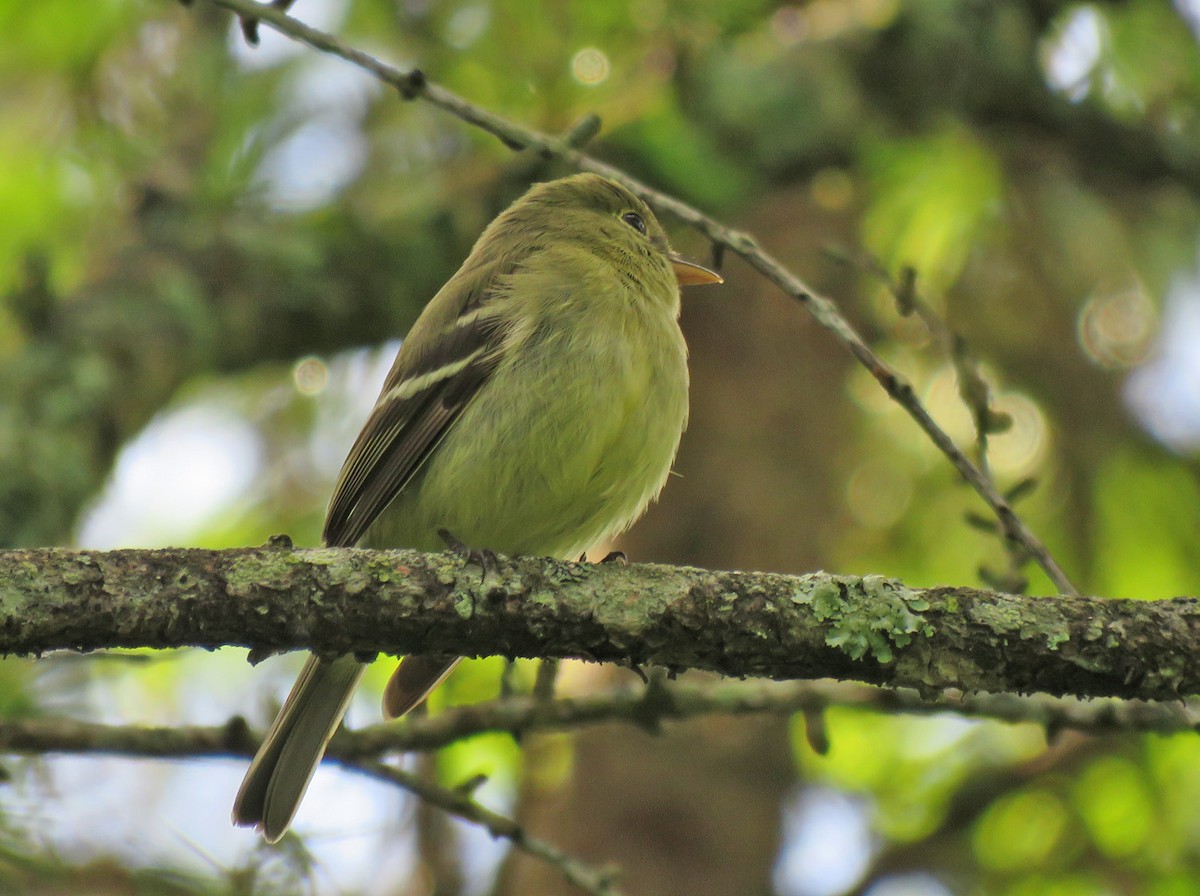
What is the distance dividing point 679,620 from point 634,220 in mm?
2912

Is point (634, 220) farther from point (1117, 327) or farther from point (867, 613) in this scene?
point (1117, 327)

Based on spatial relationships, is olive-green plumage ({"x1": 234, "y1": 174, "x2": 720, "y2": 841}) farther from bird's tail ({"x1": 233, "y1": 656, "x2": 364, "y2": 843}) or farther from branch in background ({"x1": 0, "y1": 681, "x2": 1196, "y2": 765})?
branch in background ({"x1": 0, "y1": 681, "x2": 1196, "y2": 765})

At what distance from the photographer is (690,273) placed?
17.5 ft

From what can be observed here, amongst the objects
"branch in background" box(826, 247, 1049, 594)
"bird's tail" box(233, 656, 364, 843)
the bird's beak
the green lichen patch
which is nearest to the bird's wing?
"bird's tail" box(233, 656, 364, 843)

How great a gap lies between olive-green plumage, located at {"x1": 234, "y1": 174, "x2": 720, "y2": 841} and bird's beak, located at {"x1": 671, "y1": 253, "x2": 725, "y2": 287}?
0.60 meters

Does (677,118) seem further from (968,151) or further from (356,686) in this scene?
(356,686)

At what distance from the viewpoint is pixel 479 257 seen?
5203mm

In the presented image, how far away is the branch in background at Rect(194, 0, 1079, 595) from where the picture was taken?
315cm

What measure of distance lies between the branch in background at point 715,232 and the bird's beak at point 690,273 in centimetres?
179

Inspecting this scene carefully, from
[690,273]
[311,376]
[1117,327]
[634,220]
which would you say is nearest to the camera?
[690,273]

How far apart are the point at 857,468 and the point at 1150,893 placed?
272 centimetres

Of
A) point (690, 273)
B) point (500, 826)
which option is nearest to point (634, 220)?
point (690, 273)

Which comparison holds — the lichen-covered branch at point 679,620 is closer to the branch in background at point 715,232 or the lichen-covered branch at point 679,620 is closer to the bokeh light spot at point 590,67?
the branch in background at point 715,232

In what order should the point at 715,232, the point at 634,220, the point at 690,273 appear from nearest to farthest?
1. the point at 715,232
2. the point at 690,273
3. the point at 634,220
